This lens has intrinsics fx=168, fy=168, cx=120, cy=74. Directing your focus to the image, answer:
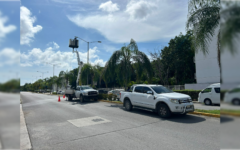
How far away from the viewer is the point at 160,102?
895 centimetres

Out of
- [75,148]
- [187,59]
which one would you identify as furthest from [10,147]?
[187,59]

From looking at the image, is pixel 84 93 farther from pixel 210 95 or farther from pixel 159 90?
pixel 210 95

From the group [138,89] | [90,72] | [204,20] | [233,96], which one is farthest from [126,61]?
[233,96]

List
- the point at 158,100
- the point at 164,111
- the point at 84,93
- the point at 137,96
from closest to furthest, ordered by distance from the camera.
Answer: the point at 164,111, the point at 158,100, the point at 137,96, the point at 84,93

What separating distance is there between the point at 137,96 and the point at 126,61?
602cm

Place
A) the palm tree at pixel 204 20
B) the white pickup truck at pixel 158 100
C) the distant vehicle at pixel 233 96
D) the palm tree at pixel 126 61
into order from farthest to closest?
1. the palm tree at pixel 126 61
2. the white pickup truck at pixel 158 100
3. the palm tree at pixel 204 20
4. the distant vehicle at pixel 233 96

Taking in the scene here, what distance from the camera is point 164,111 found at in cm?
862

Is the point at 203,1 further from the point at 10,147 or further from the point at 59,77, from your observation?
the point at 59,77

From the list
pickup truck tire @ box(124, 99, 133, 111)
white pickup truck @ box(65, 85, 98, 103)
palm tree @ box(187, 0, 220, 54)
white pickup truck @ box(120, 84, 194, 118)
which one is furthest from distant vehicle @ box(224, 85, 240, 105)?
white pickup truck @ box(65, 85, 98, 103)

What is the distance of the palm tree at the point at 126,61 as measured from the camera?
1566 cm

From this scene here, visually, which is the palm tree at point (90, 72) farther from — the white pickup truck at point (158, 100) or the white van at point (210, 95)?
the white van at point (210, 95)

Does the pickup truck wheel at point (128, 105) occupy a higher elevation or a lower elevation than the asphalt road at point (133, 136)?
higher

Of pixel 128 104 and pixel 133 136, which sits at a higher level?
pixel 128 104

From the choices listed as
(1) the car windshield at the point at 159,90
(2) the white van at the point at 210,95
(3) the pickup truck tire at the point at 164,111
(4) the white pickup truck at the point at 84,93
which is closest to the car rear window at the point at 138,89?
(1) the car windshield at the point at 159,90
